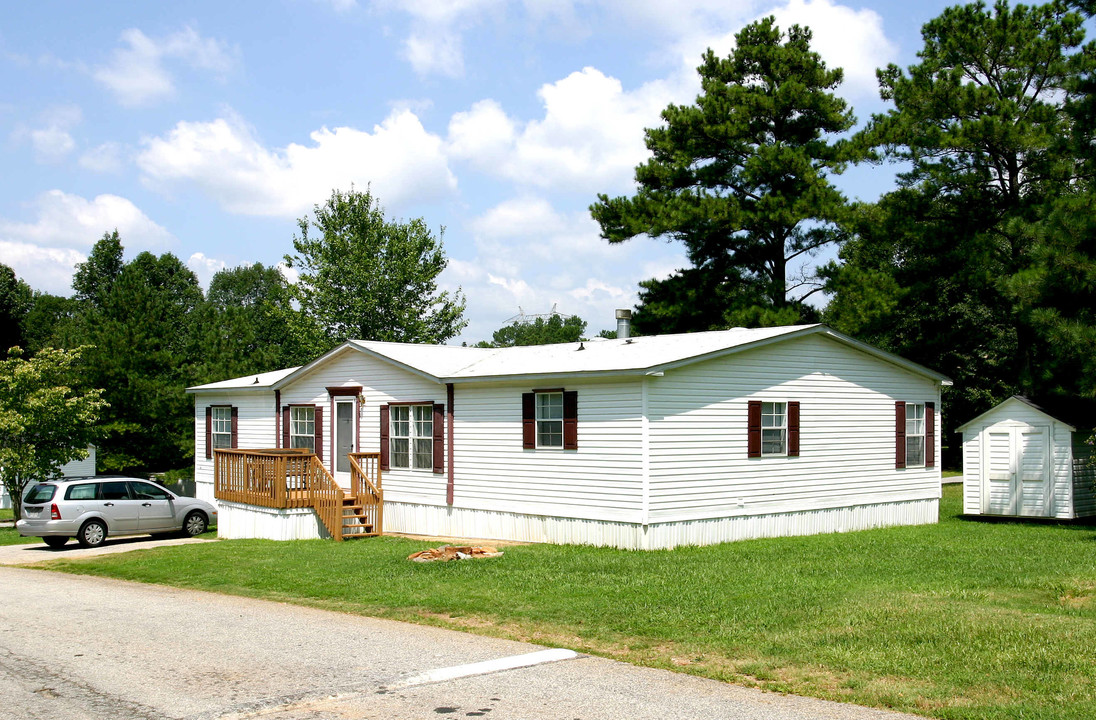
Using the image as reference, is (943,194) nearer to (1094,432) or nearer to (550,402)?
(1094,432)

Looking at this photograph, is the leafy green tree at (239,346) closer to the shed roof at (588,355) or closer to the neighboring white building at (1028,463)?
the shed roof at (588,355)

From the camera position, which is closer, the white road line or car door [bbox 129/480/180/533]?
the white road line

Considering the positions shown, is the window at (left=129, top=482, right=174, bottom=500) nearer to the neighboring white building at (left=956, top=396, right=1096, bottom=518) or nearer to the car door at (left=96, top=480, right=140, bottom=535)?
the car door at (left=96, top=480, right=140, bottom=535)

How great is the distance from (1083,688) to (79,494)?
1869 centimetres

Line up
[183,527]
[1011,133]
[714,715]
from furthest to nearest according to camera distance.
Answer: [1011,133] → [183,527] → [714,715]

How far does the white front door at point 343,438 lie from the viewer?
22.3 m

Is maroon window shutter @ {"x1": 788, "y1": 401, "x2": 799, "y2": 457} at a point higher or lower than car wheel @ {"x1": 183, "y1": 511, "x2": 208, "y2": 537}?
higher

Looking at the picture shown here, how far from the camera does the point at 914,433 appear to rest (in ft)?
70.1

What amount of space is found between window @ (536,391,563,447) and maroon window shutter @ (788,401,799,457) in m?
4.37

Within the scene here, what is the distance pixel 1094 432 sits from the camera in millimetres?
19562

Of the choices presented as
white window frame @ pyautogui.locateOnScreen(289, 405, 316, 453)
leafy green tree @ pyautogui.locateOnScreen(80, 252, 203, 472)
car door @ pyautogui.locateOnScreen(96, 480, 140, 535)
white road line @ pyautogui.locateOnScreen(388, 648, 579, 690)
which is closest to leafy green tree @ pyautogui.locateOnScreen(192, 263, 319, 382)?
leafy green tree @ pyautogui.locateOnScreen(80, 252, 203, 472)

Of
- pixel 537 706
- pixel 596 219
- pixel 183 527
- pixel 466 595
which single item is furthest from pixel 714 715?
pixel 596 219

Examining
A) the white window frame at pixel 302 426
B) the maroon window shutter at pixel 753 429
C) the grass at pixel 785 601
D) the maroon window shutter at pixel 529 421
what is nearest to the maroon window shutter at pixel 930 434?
the grass at pixel 785 601

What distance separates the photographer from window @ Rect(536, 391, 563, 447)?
696 inches
